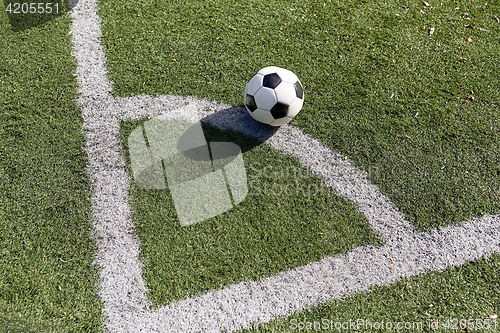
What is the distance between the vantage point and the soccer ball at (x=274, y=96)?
3.65 m

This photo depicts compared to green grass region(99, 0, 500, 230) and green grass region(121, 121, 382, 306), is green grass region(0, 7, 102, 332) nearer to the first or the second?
green grass region(121, 121, 382, 306)

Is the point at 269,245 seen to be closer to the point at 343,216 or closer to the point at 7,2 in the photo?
the point at 343,216

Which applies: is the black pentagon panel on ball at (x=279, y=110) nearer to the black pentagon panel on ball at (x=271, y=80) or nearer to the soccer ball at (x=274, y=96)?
the soccer ball at (x=274, y=96)

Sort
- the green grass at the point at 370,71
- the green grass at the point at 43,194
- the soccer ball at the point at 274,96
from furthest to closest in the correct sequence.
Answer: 1. the green grass at the point at 370,71
2. the soccer ball at the point at 274,96
3. the green grass at the point at 43,194

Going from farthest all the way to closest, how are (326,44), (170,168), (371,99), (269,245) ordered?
(326,44) < (371,99) < (170,168) < (269,245)

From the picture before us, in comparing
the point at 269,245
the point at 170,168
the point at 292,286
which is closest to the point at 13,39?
the point at 170,168

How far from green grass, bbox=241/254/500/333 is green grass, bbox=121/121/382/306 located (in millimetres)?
495

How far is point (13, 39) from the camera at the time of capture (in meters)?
4.58

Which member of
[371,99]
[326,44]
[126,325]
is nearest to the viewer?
[126,325]

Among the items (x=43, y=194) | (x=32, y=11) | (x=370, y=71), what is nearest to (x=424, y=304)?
(x=370, y=71)

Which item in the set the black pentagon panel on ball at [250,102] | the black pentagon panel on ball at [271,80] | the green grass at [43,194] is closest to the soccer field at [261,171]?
the green grass at [43,194]

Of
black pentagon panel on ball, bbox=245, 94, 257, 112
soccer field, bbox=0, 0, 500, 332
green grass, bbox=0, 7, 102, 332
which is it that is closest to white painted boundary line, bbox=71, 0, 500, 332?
soccer field, bbox=0, 0, 500, 332

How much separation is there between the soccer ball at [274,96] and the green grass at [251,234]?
24.8 inches

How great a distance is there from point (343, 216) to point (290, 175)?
77 centimetres
